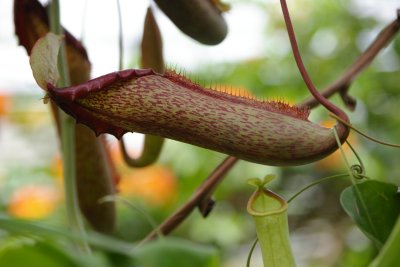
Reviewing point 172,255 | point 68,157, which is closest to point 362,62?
point 68,157

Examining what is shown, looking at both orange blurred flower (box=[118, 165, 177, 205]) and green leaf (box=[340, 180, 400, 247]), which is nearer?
green leaf (box=[340, 180, 400, 247])

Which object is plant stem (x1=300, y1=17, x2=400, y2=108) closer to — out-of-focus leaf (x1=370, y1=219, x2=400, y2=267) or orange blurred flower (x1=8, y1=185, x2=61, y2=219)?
out-of-focus leaf (x1=370, y1=219, x2=400, y2=267)

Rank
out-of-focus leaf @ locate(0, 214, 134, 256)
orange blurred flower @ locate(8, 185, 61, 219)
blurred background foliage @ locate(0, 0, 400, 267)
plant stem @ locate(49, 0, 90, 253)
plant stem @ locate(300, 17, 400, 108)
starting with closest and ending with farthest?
out-of-focus leaf @ locate(0, 214, 134, 256) < plant stem @ locate(49, 0, 90, 253) < plant stem @ locate(300, 17, 400, 108) < orange blurred flower @ locate(8, 185, 61, 219) < blurred background foliage @ locate(0, 0, 400, 267)

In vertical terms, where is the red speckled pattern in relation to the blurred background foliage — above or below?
above

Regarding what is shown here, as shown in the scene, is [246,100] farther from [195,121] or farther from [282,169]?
[282,169]

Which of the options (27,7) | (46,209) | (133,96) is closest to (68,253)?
(133,96)

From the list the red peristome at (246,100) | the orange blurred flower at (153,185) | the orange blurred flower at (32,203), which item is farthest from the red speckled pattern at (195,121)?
the orange blurred flower at (153,185)

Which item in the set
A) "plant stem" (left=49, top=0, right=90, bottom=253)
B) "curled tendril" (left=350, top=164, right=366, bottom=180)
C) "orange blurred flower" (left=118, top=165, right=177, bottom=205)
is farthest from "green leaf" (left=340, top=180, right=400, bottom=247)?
"orange blurred flower" (left=118, top=165, right=177, bottom=205)
